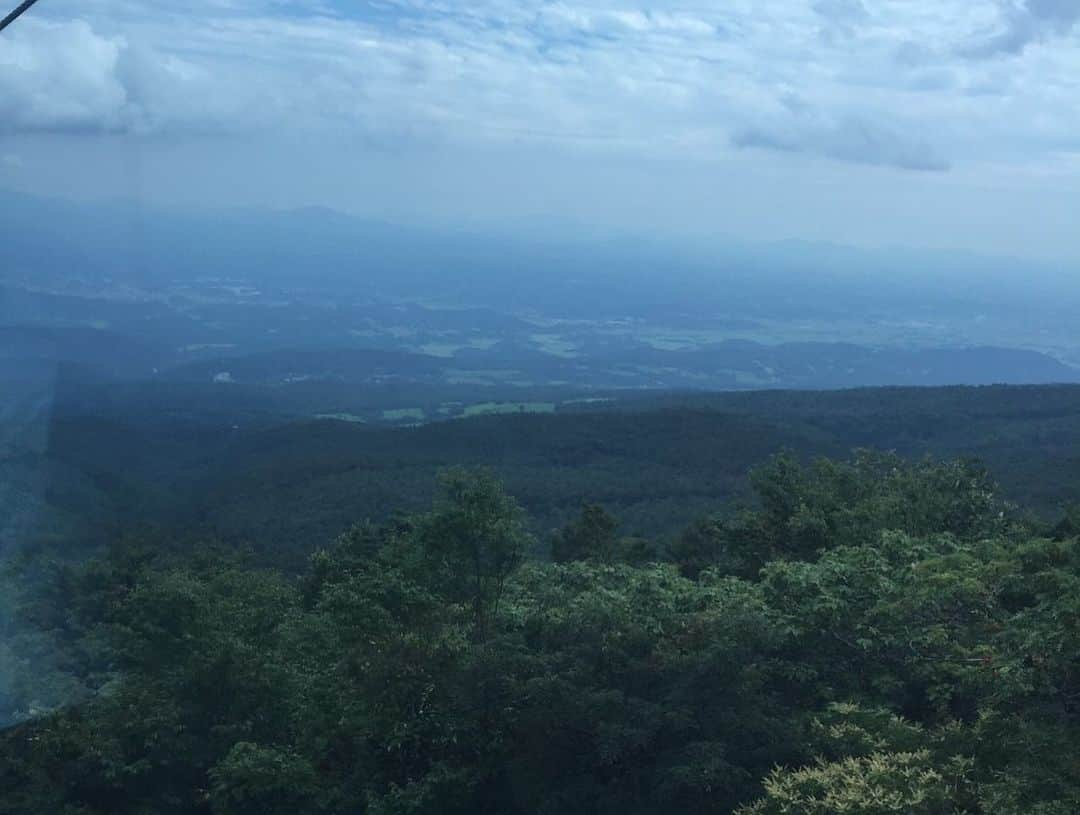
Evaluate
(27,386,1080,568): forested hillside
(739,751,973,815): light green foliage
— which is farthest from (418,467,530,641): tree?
(27,386,1080,568): forested hillside

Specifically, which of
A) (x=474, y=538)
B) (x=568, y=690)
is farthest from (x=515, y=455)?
(x=568, y=690)

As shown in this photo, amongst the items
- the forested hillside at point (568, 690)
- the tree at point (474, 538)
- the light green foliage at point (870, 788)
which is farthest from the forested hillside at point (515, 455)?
the light green foliage at point (870, 788)

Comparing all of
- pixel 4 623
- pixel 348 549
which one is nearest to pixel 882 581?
pixel 348 549

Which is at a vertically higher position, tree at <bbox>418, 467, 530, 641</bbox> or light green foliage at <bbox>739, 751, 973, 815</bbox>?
tree at <bbox>418, 467, 530, 641</bbox>

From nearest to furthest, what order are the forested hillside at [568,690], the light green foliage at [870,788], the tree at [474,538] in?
the light green foliage at [870,788] < the forested hillside at [568,690] < the tree at [474,538]

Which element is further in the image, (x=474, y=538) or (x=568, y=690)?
(x=474, y=538)

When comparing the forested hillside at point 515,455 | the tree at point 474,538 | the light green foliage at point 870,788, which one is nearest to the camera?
the light green foliage at point 870,788

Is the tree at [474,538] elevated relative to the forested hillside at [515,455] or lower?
elevated

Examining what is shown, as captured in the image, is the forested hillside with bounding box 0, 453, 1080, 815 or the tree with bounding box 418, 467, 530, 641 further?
the tree with bounding box 418, 467, 530, 641

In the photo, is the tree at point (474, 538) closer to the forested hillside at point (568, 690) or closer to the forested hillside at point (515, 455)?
the forested hillside at point (568, 690)

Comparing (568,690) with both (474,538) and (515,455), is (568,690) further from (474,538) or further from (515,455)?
(515,455)

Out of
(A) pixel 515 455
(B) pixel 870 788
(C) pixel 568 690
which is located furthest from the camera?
(A) pixel 515 455

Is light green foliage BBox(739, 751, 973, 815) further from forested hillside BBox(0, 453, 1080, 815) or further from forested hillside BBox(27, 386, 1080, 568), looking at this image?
forested hillside BBox(27, 386, 1080, 568)
